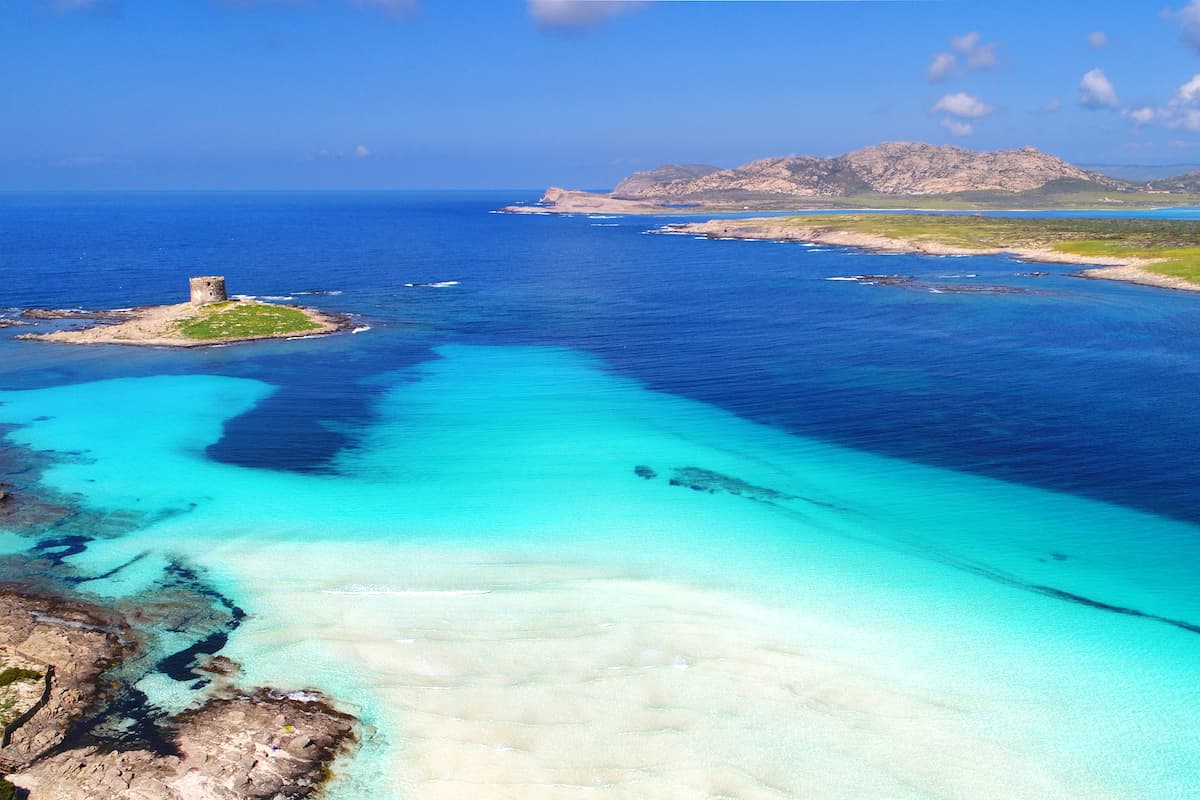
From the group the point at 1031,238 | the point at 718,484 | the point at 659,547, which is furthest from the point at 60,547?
the point at 1031,238

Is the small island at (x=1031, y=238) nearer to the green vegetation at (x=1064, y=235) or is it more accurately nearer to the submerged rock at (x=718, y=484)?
the green vegetation at (x=1064, y=235)

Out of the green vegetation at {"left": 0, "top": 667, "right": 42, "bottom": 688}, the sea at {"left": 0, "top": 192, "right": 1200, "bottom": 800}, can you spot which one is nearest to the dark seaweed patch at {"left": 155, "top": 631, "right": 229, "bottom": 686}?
the sea at {"left": 0, "top": 192, "right": 1200, "bottom": 800}

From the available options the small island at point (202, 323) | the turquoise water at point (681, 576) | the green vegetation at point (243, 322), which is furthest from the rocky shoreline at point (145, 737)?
the green vegetation at point (243, 322)

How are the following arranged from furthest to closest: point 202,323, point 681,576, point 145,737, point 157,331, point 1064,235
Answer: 1. point 1064,235
2. point 202,323
3. point 157,331
4. point 681,576
5. point 145,737

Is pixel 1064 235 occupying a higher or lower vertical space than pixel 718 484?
higher

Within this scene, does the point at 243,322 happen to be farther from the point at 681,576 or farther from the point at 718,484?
the point at 681,576

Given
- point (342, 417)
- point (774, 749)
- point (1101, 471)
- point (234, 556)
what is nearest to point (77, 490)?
point (234, 556)
